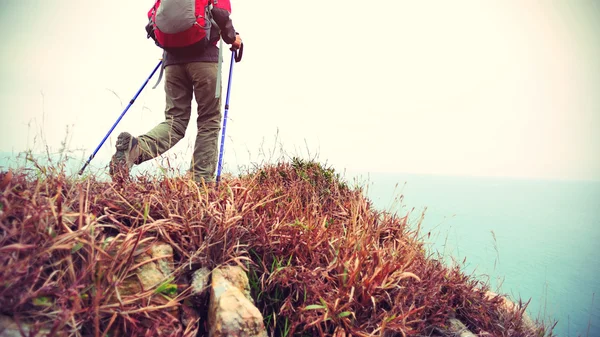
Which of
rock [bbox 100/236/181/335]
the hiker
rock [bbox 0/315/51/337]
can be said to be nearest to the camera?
rock [bbox 0/315/51/337]

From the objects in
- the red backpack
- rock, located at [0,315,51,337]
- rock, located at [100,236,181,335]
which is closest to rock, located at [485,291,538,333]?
rock, located at [100,236,181,335]

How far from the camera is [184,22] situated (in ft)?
11.0

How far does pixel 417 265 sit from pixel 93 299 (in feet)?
9.62

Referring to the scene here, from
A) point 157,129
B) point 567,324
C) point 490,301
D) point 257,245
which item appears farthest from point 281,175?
point 567,324

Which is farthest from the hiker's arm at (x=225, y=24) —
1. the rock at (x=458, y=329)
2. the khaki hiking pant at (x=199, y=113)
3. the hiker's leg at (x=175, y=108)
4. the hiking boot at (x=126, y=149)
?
the rock at (x=458, y=329)

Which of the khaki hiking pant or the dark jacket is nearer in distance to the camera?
the dark jacket

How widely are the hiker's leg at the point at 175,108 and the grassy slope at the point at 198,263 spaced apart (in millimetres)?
1168

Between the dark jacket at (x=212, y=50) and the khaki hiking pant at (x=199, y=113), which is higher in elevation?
the dark jacket at (x=212, y=50)

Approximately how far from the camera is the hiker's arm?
354 centimetres

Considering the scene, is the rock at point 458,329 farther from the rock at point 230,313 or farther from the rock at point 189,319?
the rock at point 189,319

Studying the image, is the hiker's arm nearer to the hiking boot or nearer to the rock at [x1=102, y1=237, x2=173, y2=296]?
the hiking boot

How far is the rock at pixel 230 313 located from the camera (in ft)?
6.14

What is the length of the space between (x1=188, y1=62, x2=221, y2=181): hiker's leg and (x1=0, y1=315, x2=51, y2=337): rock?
2486mm

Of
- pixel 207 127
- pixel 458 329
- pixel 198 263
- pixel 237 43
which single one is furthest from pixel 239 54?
pixel 458 329
